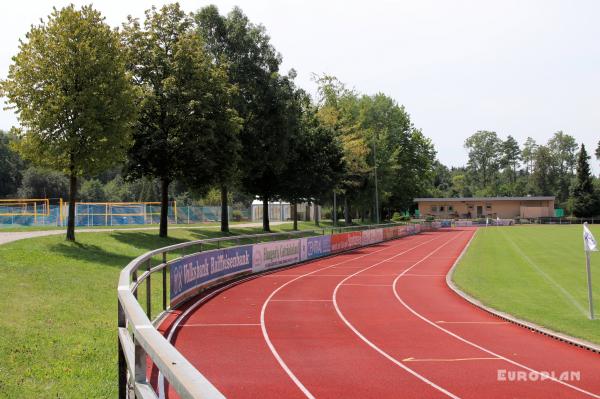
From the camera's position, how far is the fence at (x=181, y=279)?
240 cm

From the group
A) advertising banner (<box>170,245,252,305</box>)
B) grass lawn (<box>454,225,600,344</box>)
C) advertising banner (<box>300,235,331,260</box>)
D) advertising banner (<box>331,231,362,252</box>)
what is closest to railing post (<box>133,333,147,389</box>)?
grass lawn (<box>454,225,600,344</box>)

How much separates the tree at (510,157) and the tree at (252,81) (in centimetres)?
13825

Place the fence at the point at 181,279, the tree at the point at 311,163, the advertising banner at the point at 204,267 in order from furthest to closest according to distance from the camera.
A: the tree at the point at 311,163 → the advertising banner at the point at 204,267 → the fence at the point at 181,279

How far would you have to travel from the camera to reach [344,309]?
16.0 meters

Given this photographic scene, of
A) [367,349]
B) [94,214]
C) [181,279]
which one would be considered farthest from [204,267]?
[94,214]

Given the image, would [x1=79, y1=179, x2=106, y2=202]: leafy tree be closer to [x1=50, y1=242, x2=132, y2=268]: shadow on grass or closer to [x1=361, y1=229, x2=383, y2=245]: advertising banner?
[x1=361, y1=229, x2=383, y2=245]: advertising banner

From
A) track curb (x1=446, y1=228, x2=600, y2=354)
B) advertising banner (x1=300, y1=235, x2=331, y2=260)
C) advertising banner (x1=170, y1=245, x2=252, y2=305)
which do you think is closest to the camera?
track curb (x1=446, y1=228, x2=600, y2=354)

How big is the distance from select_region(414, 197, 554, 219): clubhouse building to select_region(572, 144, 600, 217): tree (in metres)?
6.46

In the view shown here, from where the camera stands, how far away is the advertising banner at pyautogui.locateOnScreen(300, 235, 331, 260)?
103 feet

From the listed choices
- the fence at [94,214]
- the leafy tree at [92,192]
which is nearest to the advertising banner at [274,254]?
the fence at [94,214]

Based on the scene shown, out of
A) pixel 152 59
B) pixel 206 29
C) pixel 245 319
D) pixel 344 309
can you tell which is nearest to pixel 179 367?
pixel 245 319

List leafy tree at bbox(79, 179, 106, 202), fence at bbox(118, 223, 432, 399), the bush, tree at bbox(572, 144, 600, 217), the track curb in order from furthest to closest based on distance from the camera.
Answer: tree at bbox(572, 144, 600, 217) → leafy tree at bbox(79, 179, 106, 202) → the bush → the track curb → fence at bbox(118, 223, 432, 399)

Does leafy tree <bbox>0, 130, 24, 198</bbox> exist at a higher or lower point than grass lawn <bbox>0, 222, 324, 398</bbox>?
higher

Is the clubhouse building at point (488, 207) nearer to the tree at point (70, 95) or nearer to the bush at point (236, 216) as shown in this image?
the bush at point (236, 216)
